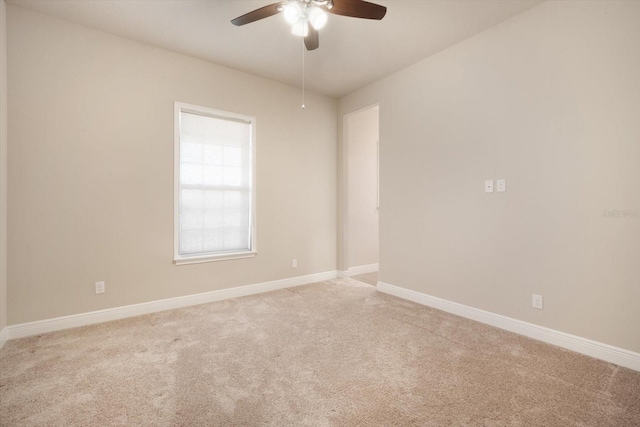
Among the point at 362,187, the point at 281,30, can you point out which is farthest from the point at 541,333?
the point at 281,30

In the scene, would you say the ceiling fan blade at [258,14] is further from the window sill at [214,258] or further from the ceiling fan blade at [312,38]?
the window sill at [214,258]

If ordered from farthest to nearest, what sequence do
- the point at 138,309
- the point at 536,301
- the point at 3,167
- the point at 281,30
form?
the point at 138,309
the point at 281,30
the point at 536,301
the point at 3,167

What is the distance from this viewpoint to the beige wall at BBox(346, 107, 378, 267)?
15.7 feet

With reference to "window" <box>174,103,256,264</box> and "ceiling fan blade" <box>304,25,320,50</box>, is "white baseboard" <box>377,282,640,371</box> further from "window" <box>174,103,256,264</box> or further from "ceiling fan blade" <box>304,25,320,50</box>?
"ceiling fan blade" <box>304,25,320,50</box>

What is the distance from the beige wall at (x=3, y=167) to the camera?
2.45m

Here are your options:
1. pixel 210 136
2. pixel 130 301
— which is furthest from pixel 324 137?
pixel 130 301

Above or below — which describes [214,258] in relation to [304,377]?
above

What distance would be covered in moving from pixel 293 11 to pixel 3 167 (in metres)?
2.65

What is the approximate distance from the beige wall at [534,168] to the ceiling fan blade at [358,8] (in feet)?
4.96

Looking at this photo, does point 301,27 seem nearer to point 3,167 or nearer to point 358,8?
point 358,8

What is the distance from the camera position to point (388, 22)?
2.76 metres

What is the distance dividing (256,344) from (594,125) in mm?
3113

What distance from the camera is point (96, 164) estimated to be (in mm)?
2912

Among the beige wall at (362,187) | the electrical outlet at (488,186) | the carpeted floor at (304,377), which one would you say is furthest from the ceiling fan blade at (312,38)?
the carpeted floor at (304,377)
